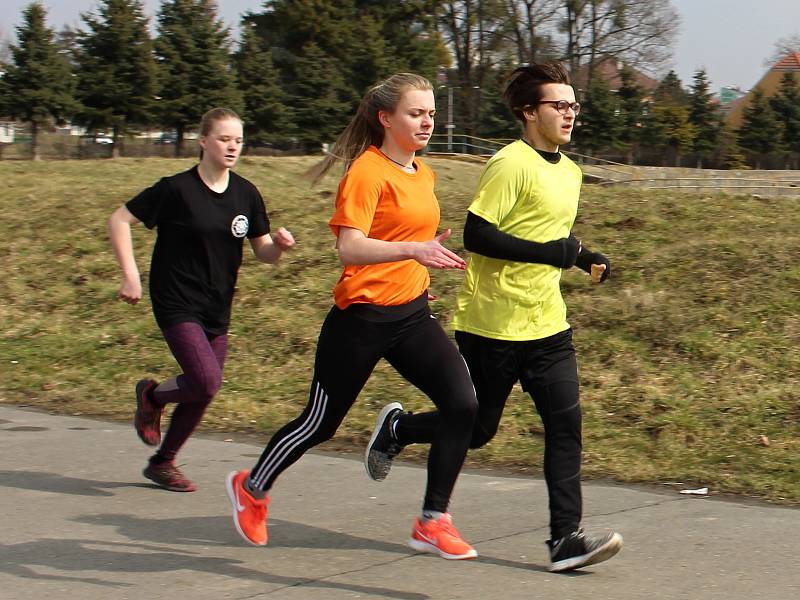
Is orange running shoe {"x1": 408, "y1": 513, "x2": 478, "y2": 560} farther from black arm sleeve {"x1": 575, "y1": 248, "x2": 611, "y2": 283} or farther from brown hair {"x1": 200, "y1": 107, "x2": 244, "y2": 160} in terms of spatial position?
brown hair {"x1": 200, "y1": 107, "x2": 244, "y2": 160}

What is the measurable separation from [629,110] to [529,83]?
54423 mm

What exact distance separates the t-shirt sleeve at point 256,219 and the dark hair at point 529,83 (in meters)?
1.44

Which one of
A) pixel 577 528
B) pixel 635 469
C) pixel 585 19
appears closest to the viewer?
pixel 577 528

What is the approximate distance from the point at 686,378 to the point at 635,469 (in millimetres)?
1493

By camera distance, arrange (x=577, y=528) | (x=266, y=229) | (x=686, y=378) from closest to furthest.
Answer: (x=577, y=528) < (x=266, y=229) < (x=686, y=378)

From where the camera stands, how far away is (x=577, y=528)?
14.3 feet

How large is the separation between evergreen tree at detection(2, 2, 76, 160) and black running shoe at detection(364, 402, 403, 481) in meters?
35.1

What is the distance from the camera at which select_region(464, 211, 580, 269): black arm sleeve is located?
4344mm

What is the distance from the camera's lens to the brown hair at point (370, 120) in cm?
452

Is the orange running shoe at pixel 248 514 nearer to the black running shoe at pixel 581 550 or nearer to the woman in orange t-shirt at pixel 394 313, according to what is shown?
the woman in orange t-shirt at pixel 394 313

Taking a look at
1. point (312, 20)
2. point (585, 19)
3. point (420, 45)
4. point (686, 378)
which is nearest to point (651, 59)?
point (585, 19)

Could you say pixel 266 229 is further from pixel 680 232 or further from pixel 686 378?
pixel 680 232

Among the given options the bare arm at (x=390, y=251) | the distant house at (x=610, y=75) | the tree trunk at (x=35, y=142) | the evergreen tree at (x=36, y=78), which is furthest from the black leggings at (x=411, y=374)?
the distant house at (x=610, y=75)

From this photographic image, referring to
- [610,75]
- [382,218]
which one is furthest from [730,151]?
[382,218]
